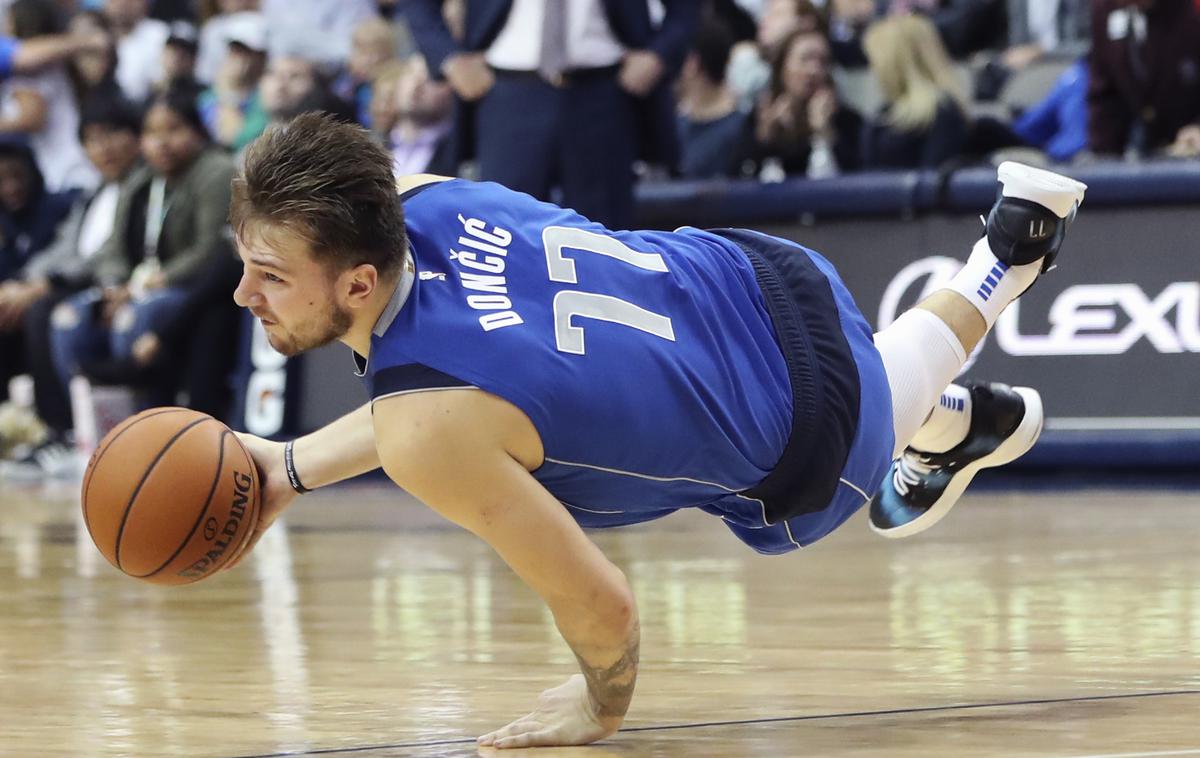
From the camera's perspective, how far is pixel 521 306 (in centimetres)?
261

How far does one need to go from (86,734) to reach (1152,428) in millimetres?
4768

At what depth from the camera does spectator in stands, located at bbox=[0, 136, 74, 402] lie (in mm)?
9977

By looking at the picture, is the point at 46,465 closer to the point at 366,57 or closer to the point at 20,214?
the point at 20,214

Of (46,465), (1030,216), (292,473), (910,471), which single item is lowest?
(46,465)

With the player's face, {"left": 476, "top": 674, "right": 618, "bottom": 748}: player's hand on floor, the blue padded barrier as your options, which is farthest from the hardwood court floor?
the blue padded barrier

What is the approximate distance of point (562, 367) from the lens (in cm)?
260

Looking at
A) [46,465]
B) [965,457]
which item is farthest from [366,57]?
[965,457]

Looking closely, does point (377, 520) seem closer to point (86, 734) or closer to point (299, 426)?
point (299, 426)

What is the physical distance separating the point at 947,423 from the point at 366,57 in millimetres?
6492

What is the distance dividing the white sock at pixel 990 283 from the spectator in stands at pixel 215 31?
8.16 meters

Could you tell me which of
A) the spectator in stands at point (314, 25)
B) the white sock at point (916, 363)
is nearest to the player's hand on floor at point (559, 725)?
the white sock at point (916, 363)

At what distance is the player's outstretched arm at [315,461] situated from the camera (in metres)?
3.15

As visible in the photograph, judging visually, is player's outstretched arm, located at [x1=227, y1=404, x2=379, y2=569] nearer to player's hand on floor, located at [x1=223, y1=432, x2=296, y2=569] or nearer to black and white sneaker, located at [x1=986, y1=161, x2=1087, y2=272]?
player's hand on floor, located at [x1=223, y1=432, x2=296, y2=569]

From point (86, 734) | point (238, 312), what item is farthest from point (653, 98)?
point (86, 734)
